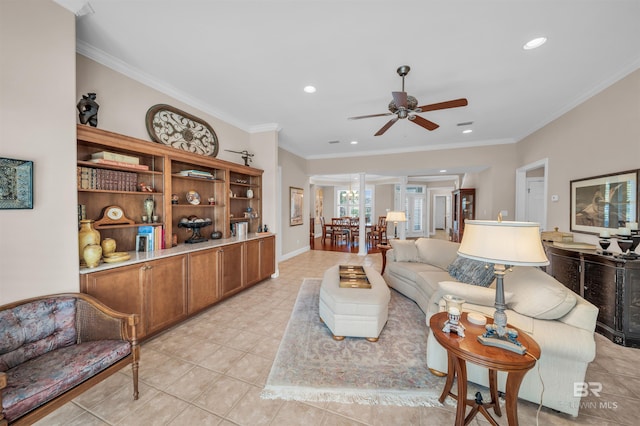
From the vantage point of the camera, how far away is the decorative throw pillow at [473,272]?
255 cm

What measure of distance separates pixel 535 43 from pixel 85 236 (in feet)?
14.9

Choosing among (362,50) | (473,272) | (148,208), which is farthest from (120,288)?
(473,272)

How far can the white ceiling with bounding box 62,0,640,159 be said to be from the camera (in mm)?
1846

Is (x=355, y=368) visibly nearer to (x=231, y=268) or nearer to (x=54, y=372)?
(x=54, y=372)

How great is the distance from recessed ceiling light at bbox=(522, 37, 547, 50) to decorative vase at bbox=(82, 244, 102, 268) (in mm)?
4379

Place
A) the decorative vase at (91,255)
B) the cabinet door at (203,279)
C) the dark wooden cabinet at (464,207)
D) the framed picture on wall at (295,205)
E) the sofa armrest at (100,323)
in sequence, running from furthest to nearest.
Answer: the dark wooden cabinet at (464,207)
the framed picture on wall at (295,205)
the cabinet door at (203,279)
the decorative vase at (91,255)
the sofa armrest at (100,323)

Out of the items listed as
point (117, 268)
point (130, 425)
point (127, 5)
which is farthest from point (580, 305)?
point (127, 5)

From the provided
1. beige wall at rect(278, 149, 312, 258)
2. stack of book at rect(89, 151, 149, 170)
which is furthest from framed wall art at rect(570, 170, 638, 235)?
stack of book at rect(89, 151, 149, 170)

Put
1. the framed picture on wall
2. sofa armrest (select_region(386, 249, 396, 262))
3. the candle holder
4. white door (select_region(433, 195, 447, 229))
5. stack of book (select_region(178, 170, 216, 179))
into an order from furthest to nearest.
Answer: white door (select_region(433, 195, 447, 229))
the framed picture on wall
sofa armrest (select_region(386, 249, 396, 262))
stack of book (select_region(178, 170, 216, 179))
the candle holder

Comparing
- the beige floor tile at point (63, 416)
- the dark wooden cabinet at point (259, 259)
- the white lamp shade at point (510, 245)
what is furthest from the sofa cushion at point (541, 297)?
the dark wooden cabinet at point (259, 259)

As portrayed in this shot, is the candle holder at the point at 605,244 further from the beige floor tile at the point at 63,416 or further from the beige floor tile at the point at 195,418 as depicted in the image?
the beige floor tile at the point at 63,416

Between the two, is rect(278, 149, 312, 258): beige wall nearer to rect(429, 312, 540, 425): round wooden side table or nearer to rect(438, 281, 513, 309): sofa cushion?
A: rect(438, 281, 513, 309): sofa cushion

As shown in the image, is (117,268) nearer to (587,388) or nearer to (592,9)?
(587,388)

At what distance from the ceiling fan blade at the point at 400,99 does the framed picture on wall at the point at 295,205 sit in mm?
4095
